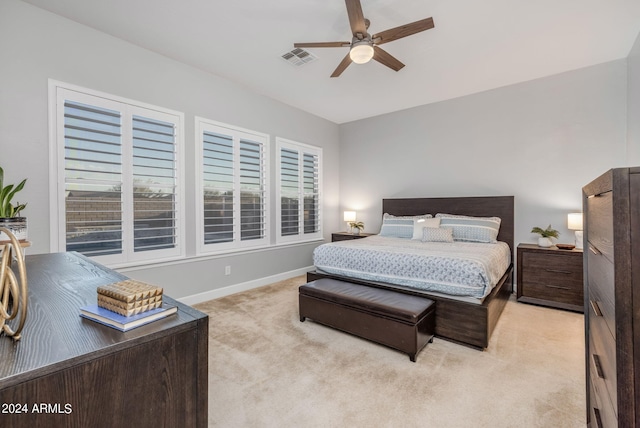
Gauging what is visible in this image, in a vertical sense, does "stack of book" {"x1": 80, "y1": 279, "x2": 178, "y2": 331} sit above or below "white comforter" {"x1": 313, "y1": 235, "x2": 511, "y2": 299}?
above

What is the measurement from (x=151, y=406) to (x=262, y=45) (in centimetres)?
323

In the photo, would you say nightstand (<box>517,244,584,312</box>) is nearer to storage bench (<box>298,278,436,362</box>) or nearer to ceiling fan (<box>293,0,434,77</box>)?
storage bench (<box>298,278,436,362</box>)

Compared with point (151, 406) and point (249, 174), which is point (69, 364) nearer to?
point (151, 406)

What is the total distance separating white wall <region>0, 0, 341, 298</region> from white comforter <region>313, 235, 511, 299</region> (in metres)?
1.60

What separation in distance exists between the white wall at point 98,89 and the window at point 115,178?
11 cm

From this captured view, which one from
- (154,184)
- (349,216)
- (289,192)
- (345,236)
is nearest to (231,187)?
(154,184)

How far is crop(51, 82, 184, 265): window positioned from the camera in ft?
8.65

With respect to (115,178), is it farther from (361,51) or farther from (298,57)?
(361,51)

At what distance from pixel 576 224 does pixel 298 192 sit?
383cm

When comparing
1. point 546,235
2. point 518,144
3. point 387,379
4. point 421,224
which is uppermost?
point 518,144

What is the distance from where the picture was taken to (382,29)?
2.72m

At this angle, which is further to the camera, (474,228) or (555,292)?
(474,228)

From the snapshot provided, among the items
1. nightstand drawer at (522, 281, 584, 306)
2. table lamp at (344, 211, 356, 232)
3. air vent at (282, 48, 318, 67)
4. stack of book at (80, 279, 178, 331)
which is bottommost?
nightstand drawer at (522, 281, 584, 306)

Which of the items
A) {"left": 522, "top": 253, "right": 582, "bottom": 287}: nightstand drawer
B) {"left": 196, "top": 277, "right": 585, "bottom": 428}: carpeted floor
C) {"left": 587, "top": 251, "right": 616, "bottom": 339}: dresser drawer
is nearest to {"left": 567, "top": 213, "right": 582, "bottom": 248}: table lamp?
{"left": 522, "top": 253, "right": 582, "bottom": 287}: nightstand drawer
